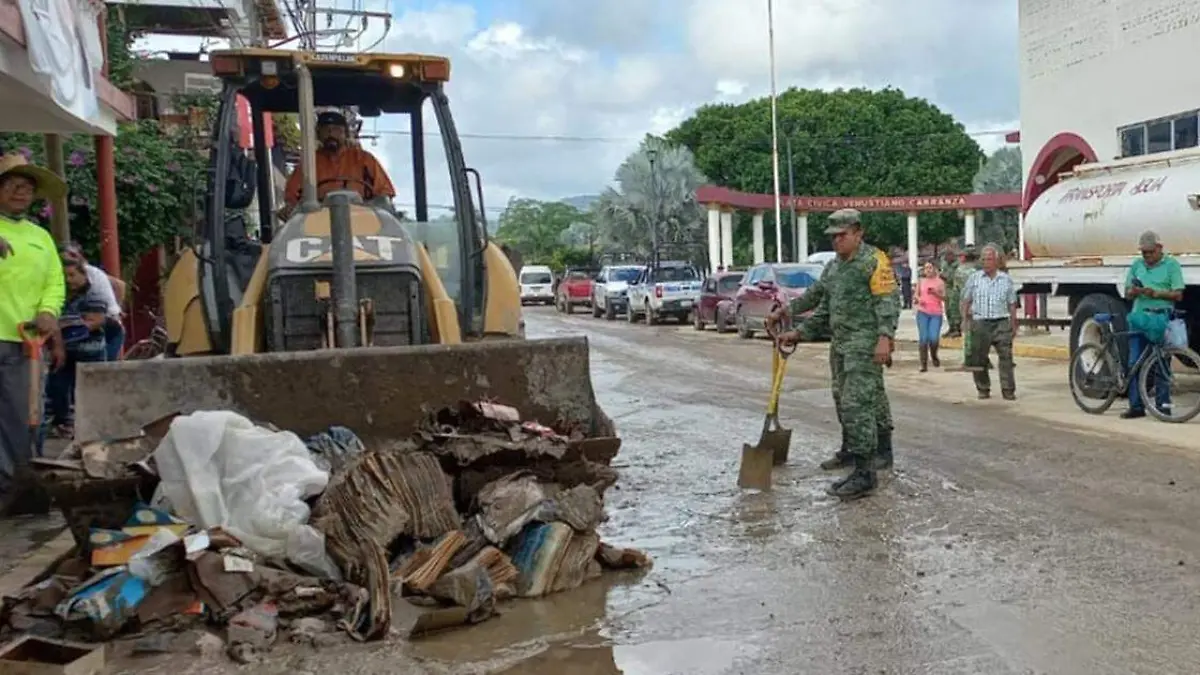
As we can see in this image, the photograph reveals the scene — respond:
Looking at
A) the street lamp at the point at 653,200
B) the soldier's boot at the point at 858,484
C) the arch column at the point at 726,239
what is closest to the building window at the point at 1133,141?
the soldier's boot at the point at 858,484

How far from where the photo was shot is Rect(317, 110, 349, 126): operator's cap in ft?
25.9

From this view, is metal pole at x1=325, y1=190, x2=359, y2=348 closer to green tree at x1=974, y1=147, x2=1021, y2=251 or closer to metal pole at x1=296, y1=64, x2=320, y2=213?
metal pole at x1=296, y1=64, x2=320, y2=213

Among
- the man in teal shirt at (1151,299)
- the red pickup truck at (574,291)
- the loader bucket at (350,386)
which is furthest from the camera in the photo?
the red pickup truck at (574,291)

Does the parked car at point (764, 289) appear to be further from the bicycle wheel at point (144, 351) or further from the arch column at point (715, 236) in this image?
the arch column at point (715, 236)

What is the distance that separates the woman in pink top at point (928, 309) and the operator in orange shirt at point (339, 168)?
33.6 feet

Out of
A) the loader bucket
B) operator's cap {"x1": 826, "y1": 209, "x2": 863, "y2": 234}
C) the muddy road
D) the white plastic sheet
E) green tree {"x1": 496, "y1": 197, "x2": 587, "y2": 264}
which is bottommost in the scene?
the muddy road

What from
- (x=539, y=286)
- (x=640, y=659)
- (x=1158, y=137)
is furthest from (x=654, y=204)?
(x=640, y=659)

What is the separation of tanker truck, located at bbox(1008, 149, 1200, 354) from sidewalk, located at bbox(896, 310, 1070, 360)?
8.89ft

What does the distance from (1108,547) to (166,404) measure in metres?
4.93

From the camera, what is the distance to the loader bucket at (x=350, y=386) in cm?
608

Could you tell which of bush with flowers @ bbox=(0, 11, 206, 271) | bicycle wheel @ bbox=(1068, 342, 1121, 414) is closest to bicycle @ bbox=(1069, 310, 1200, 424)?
bicycle wheel @ bbox=(1068, 342, 1121, 414)

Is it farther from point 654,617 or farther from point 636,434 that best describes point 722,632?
point 636,434

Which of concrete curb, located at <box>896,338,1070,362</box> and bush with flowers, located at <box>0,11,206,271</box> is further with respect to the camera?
concrete curb, located at <box>896,338,1070,362</box>

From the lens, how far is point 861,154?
57.8m
